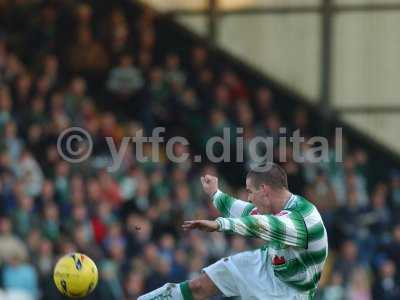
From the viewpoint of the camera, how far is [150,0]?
2428cm

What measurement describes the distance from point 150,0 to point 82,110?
4134 millimetres

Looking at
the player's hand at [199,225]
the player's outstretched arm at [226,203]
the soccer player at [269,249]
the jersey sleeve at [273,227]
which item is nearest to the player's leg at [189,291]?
the soccer player at [269,249]

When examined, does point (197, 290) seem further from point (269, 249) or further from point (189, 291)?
point (269, 249)

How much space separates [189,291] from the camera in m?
12.5

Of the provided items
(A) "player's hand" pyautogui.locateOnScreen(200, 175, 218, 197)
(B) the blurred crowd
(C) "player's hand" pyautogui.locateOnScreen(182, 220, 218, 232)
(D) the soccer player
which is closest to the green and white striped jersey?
(D) the soccer player

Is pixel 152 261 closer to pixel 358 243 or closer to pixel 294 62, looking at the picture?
pixel 358 243

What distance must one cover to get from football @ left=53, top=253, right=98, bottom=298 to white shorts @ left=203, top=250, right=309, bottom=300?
3.56ft

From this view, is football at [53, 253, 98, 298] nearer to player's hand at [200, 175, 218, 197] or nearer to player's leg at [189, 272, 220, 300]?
player's leg at [189, 272, 220, 300]

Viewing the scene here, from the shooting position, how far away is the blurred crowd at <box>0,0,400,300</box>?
61.8 ft

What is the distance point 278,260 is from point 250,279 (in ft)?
1.51

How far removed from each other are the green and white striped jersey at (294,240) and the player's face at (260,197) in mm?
158

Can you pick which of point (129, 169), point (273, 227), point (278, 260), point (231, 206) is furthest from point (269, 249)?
point (129, 169)

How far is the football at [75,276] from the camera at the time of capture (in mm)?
12273

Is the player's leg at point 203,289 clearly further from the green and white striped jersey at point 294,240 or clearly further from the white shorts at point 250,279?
the green and white striped jersey at point 294,240
